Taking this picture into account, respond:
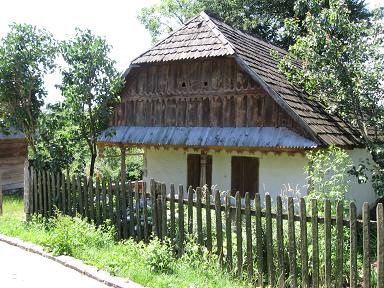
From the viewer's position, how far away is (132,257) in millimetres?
6309

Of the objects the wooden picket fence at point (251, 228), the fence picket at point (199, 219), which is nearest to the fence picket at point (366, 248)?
the wooden picket fence at point (251, 228)

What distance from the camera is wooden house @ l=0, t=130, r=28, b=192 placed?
1698 centimetres

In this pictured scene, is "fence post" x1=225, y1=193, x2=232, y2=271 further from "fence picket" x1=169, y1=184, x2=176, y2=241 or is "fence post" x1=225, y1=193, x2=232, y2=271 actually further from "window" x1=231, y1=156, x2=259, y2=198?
"window" x1=231, y1=156, x2=259, y2=198

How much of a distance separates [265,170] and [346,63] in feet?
12.1

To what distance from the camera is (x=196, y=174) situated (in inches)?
554

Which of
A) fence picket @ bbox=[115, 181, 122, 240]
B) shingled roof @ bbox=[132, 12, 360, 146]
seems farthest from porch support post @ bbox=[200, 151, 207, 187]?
fence picket @ bbox=[115, 181, 122, 240]

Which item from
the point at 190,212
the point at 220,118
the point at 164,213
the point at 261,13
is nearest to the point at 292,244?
the point at 190,212

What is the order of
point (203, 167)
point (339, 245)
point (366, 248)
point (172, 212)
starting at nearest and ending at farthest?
point (366, 248) → point (339, 245) → point (172, 212) → point (203, 167)

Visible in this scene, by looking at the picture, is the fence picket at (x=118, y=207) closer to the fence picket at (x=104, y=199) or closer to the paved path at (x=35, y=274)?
the fence picket at (x=104, y=199)

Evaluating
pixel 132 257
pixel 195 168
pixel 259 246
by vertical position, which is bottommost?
pixel 132 257

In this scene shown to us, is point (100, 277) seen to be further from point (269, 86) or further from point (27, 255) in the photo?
point (269, 86)

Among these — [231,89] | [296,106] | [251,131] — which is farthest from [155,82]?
[296,106]

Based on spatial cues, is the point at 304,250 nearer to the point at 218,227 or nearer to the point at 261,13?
the point at 218,227

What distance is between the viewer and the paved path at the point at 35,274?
5551 millimetres
